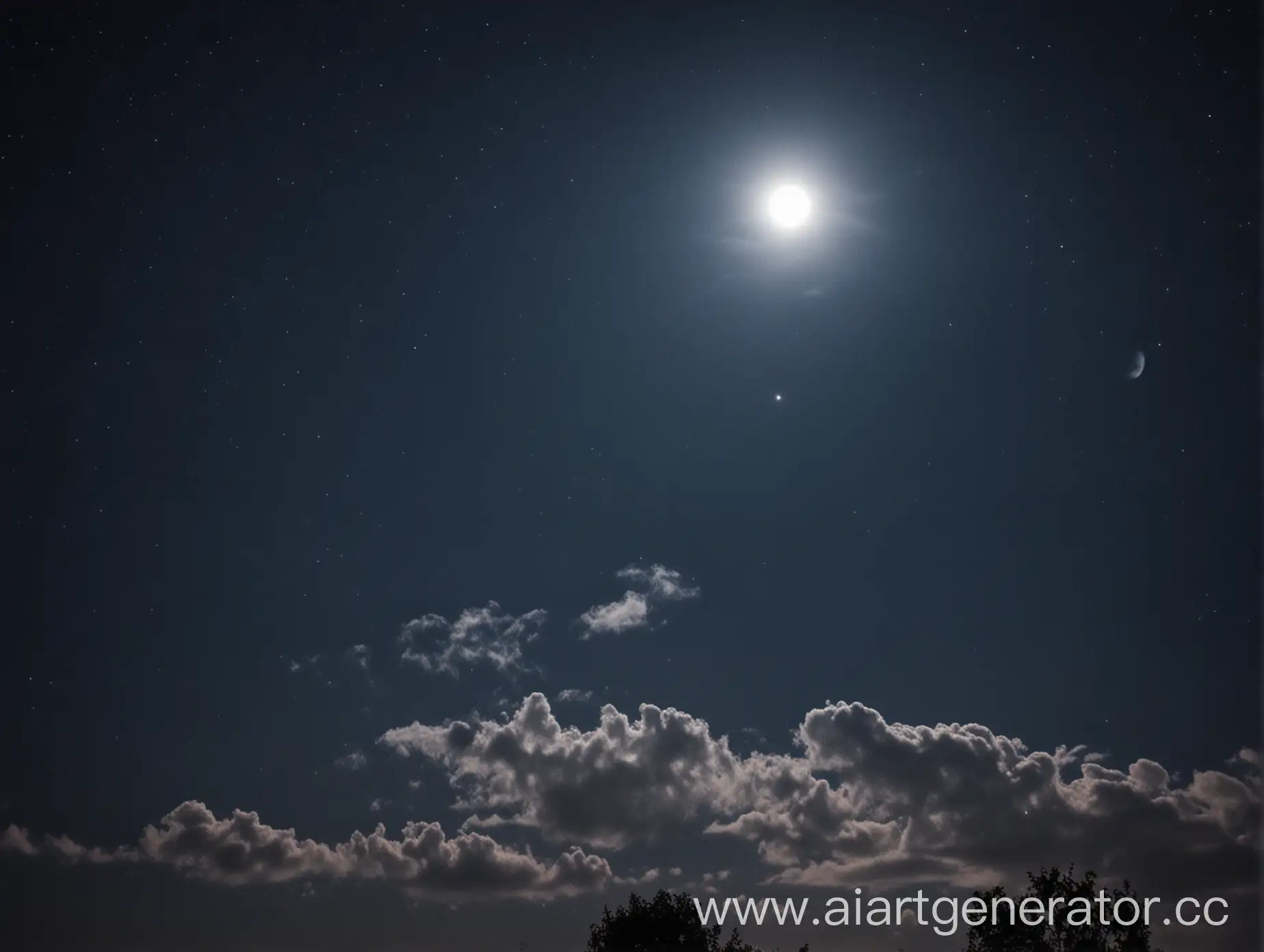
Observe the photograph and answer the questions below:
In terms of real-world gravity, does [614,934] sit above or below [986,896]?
below

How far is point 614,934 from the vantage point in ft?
196

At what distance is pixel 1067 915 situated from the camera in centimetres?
5372

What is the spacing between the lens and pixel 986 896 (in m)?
54.8

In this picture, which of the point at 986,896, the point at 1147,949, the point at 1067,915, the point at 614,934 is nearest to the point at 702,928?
the point at 614,934

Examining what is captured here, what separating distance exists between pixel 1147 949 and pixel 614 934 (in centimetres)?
3185

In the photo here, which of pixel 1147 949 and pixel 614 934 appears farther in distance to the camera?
pixel 614 934

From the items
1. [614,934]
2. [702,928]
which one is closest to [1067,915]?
[702,928]

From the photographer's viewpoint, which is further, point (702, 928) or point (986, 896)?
point (702, 928)

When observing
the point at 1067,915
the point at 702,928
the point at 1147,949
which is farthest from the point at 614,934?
the point at 1147,949

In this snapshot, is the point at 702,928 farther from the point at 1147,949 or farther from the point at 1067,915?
the point at 1147,949

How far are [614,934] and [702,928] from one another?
5.89 m

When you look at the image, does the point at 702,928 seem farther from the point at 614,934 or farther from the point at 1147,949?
the point at 1147,949

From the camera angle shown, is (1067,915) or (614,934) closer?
(1067,915)

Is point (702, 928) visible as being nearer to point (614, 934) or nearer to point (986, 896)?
point (614, 934)
